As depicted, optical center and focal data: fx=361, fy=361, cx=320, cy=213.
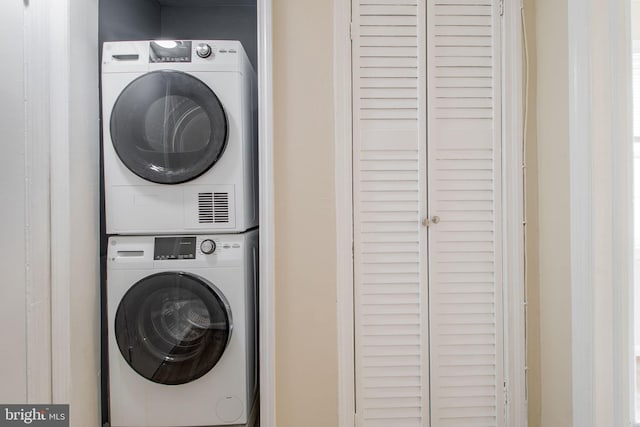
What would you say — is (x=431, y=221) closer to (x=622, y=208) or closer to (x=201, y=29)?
(x=622, y=208)

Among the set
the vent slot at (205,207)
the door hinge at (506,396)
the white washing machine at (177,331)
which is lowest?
the door hinge at (506,396)

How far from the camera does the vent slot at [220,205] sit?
5.02ft

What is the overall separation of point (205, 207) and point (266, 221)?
0.86 ft

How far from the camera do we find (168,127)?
59.2 inches

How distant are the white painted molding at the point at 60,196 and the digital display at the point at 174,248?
31 centimetres

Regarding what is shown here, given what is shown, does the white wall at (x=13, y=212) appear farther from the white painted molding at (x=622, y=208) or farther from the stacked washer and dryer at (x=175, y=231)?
the white painted molding at (x=622, y=208)

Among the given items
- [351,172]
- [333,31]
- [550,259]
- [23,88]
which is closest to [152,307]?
[23,88]

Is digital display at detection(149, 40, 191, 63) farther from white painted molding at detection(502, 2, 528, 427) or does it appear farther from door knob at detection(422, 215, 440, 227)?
white painted molding at detection(502, 2, 528, 427)

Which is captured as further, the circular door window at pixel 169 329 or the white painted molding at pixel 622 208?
the circular door window at pixel 169 329

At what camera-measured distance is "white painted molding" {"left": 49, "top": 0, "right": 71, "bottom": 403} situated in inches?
51.5

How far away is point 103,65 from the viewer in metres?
1.49

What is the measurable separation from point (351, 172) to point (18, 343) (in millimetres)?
1361

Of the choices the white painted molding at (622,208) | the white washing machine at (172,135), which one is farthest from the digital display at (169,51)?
the white painted molding at (622,208)

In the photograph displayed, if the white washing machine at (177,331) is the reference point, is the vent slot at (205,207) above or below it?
above
